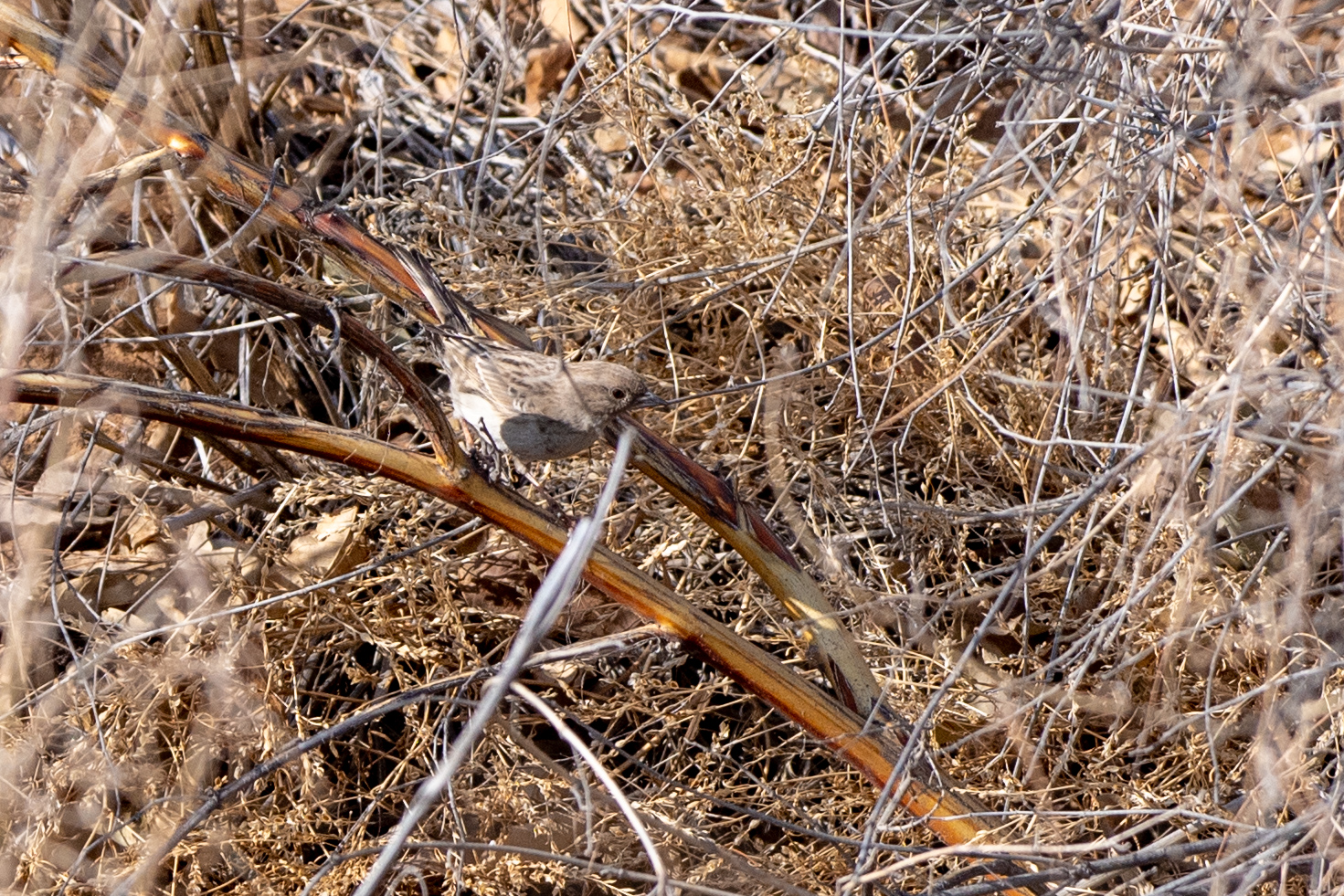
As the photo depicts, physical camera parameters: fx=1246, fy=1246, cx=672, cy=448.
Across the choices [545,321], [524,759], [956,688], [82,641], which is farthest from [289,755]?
[545,321]

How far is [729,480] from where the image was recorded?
3936mm

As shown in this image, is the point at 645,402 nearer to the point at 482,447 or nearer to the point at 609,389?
the point at 609,389

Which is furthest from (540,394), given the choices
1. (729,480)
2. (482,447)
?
(729,480)

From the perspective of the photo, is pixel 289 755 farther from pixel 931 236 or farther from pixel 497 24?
pixel 497 24

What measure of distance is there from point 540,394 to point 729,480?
69 centimetres

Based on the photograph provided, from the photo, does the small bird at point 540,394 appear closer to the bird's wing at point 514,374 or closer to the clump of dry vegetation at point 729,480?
the bird's wing at point 514,374

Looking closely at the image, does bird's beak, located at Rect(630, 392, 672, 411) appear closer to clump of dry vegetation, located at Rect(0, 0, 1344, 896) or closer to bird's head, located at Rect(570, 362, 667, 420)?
bird's head, located at Rect(570, 362, 667, 420)

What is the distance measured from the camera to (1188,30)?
3.16m

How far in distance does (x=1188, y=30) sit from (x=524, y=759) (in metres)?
2.85

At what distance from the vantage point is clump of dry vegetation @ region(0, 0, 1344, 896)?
317 centimetres

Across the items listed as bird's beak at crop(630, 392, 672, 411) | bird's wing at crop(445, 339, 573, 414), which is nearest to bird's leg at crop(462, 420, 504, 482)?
bird's wing at crop(445, 339, 573, 414)

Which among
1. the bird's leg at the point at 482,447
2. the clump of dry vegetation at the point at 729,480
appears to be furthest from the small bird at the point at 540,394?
the clump of dry vegetation at the point at 729,480

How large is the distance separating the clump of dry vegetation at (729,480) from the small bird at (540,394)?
206mm

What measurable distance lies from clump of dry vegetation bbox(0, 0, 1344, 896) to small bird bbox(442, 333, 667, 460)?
21 centimetres
